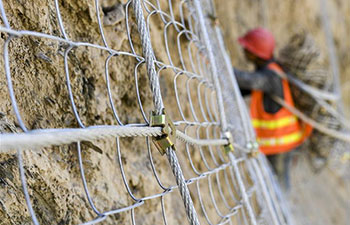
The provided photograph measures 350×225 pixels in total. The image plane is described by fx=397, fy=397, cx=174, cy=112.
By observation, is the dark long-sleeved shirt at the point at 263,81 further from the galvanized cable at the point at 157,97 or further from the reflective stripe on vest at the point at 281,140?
the galvanized cable at the point at 157,97

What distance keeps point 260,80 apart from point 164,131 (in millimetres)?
1224

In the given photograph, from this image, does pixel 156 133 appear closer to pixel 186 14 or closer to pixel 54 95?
pixel 54 95

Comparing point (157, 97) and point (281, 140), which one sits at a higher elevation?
point (157, 97)

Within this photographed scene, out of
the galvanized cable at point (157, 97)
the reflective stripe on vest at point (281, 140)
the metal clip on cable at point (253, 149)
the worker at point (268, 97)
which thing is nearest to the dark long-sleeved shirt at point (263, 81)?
the worker at point (268, 97)

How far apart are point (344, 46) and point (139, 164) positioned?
293 centimetres

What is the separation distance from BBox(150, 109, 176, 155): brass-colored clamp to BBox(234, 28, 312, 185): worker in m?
1.14

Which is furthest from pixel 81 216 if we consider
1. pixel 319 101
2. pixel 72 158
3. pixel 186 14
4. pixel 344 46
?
pixel 344 46

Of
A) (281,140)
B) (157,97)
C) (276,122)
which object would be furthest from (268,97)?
(157,97)

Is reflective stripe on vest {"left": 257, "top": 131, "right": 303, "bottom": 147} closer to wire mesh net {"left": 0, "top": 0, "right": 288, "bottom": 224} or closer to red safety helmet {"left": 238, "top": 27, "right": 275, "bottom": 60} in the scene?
red safety helmet {"left": 238, "top": 27, "right": 275, "bottom": 60}

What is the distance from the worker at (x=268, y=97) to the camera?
71.7 inches

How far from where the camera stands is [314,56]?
1.84 metres

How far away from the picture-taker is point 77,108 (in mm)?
835

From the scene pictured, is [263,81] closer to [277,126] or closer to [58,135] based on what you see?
[277,126]

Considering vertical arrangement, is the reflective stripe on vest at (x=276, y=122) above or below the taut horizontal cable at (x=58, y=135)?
below
